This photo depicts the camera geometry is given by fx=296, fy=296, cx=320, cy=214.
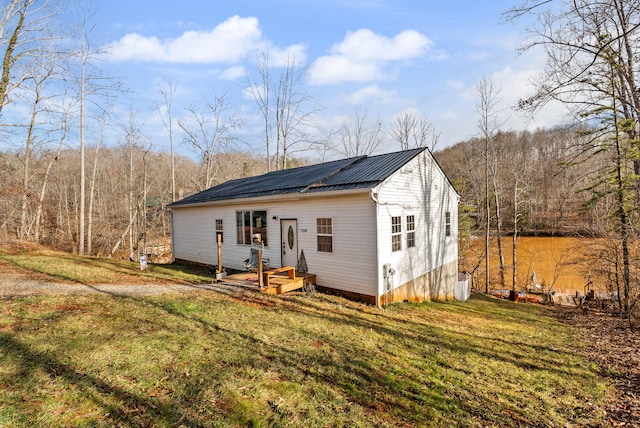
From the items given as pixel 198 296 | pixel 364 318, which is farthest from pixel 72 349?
pixel 364 318

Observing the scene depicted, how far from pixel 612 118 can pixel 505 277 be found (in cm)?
1759

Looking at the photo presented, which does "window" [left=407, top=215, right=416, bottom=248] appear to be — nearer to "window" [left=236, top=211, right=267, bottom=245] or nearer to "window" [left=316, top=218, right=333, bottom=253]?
"window" [left=316, top=218, right=333, bottom=253]

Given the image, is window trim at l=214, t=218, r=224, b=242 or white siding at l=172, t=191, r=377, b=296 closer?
white siding at l=172, t=191, r=377, b=296

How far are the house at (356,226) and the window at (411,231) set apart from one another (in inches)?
1.4

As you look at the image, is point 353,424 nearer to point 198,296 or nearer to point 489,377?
point 489,377

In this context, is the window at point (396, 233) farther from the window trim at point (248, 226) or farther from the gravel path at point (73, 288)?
the gravel path at point (73, 288)

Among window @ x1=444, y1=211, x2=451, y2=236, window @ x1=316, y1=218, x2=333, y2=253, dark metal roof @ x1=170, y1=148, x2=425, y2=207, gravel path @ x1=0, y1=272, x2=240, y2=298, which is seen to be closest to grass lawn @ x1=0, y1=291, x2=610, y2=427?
gravel path @ x1=0, y1=272, x2=240, y2=298

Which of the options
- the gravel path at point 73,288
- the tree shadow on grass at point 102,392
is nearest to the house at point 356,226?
the gravel path at point 73,288

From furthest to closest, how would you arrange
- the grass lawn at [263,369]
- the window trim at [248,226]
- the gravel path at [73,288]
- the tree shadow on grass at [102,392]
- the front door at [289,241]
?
the window trim at [248,226] → the front door at [289,241] → the gravel path at [73,288] → the grass lawn at [263,369] → the tree shadow on grass at [102,392]

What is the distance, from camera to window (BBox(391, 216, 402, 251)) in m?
9.03

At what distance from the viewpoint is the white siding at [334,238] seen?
8.31m

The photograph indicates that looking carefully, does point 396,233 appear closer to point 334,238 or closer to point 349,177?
point 334,238

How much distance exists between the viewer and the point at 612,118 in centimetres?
969

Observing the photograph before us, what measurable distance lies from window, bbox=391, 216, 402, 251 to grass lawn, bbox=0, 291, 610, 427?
2.38 m
